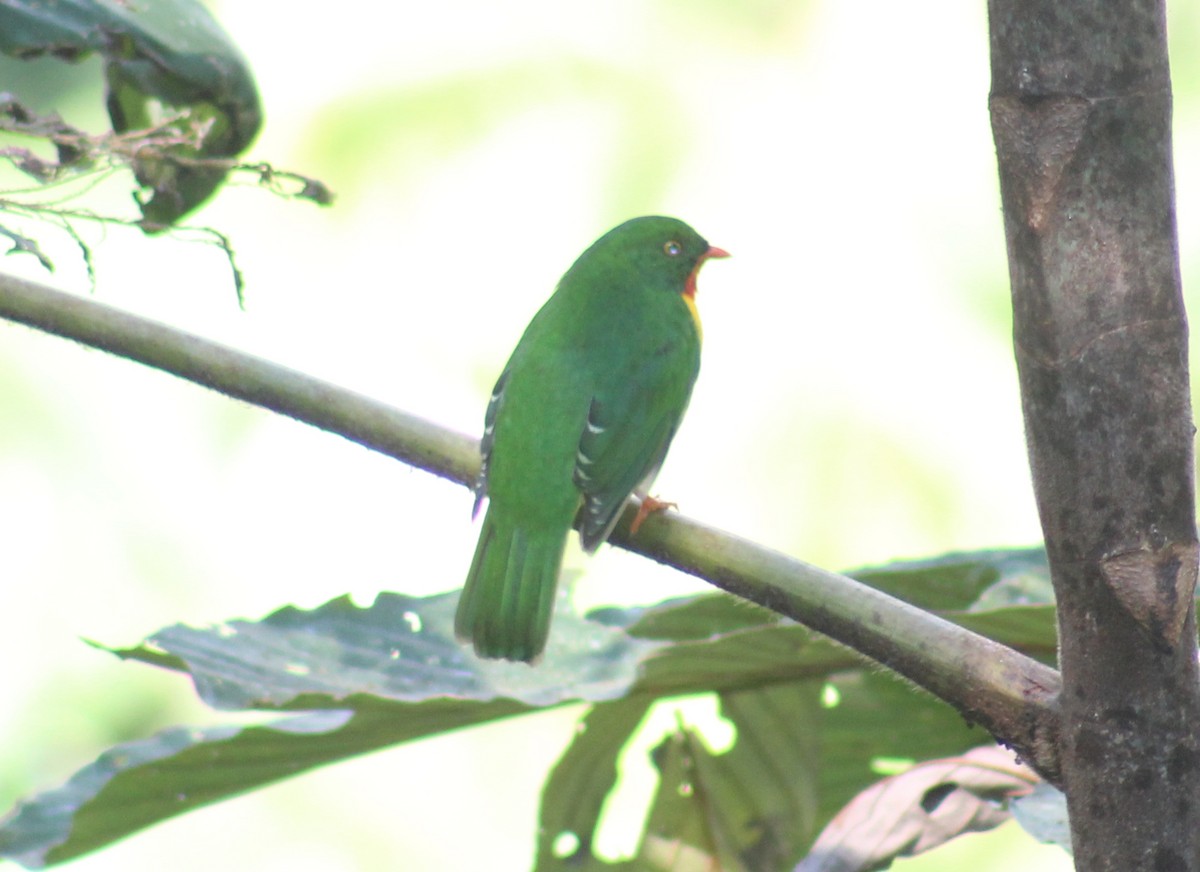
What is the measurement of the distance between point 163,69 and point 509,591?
1.02 m

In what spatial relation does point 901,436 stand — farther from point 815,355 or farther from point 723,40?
point 723,40

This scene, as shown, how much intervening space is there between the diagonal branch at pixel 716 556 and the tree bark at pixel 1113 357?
0.35 ft

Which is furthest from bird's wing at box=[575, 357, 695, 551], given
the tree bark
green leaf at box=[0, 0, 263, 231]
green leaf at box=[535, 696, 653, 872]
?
the tree bark

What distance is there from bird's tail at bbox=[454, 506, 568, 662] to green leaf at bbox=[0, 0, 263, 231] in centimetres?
81

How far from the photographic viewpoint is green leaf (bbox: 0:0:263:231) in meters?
2.14

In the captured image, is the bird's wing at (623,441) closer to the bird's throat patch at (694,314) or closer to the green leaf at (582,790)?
the bird's throat patch at (694,314)

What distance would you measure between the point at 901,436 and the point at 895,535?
31 centimetres

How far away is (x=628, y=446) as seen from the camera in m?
2.93

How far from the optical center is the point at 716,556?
5.23ft

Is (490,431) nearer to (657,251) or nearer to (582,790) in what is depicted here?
(582,790)

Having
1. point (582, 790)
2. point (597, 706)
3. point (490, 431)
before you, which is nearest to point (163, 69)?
point (490, 431)

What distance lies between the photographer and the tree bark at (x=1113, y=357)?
1210mm


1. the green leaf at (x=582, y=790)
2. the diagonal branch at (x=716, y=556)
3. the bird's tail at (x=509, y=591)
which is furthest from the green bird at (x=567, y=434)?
the diagonal branch at (x=716, y=556)

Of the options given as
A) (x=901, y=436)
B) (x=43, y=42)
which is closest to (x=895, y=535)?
(x=901, y=436)
